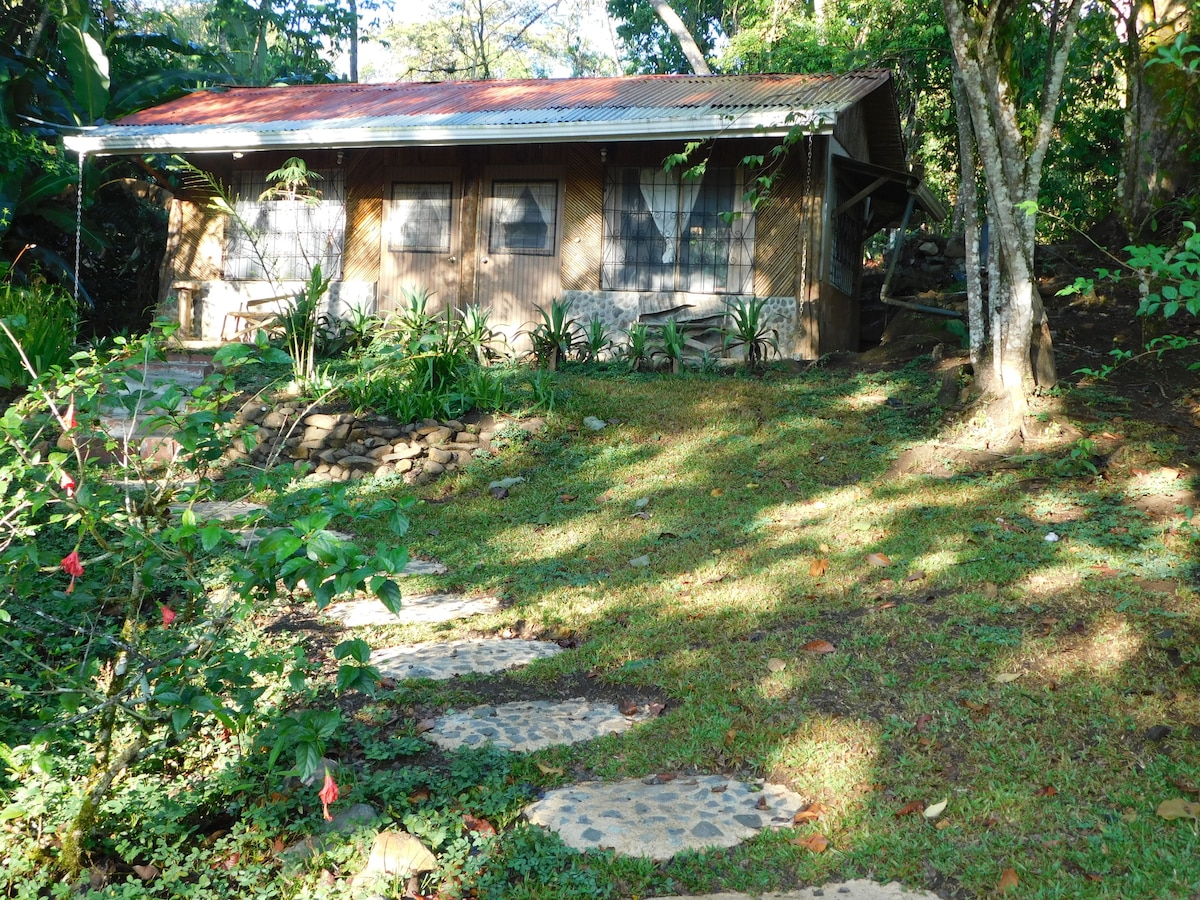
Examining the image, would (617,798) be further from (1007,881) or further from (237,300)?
(237,300)

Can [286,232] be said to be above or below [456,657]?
above

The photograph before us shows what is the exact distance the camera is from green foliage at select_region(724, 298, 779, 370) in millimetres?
10984

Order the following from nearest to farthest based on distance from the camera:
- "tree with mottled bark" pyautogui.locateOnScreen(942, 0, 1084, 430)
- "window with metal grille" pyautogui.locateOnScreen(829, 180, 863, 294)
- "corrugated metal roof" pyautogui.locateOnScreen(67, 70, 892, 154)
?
"tree with mottled bark" pyautogui.locateOnScreen(942, 0, 1084, 430)
"corrugated metal roof" pyautogui.locateOnScreen(67, 70, 892, 154)
"window with metal grille" pyautogui.locateOnScreen(829, 180, 863, 294)

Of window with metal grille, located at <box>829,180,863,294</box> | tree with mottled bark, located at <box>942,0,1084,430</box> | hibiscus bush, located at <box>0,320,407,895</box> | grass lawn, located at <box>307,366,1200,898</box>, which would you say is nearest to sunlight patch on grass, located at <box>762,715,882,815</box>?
grass lawn, located at <box>307,366,1200,898</box>

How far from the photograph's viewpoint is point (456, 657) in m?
4.76

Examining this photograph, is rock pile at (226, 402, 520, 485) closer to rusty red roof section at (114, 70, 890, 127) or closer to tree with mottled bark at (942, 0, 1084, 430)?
tree with mottled bark at (942, 0, 1084, 430)

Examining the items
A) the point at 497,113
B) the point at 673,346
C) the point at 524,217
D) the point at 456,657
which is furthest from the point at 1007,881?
the point at 524,217

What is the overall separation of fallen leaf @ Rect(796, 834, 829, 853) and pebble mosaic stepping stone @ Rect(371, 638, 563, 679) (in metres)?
1.83

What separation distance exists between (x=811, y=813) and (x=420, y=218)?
10.9m

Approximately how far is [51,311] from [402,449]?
3.86 metres

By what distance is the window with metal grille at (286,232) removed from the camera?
13195mm

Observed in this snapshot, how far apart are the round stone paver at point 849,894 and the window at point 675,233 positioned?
938 cm

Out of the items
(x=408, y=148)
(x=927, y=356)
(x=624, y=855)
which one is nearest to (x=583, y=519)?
(x=624, y=855)

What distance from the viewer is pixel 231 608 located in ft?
10.1
